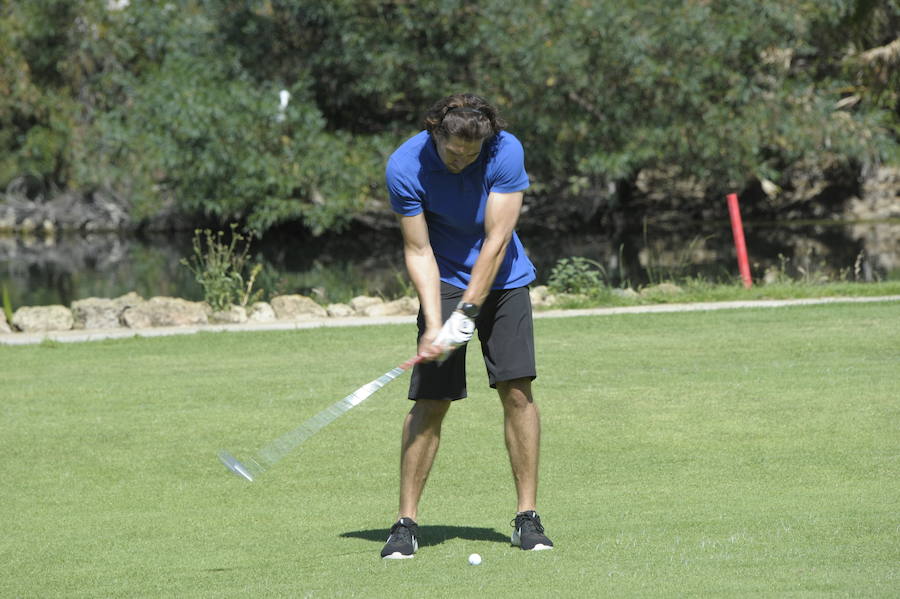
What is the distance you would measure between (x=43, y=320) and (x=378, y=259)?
54.1 ft

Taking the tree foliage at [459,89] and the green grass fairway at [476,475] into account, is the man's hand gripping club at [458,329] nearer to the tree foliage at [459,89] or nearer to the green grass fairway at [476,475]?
the green grass fairway at [476,475]

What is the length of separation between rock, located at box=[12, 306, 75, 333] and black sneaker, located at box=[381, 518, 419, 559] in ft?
34.6

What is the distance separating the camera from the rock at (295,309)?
15820mm

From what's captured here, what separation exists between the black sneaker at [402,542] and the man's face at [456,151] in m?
1.42

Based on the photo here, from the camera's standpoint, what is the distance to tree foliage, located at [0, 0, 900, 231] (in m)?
25.4

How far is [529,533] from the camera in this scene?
5070 mm

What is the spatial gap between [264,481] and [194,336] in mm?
6552

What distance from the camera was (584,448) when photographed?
7.34 metres

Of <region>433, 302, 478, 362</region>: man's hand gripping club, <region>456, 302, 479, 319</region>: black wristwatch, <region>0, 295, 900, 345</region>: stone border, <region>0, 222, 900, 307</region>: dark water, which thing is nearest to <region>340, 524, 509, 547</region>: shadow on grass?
<region>433, 302, 478, 362</region>: man's hand gripping club

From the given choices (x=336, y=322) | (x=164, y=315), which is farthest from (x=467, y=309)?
(x=164, y=315)

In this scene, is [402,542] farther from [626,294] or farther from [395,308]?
[626,294]

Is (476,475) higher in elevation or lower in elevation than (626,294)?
lower

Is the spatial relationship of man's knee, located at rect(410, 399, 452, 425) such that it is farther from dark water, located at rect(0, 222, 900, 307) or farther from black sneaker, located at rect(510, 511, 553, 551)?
dark water, located at rect(0, 222, 900, 307)

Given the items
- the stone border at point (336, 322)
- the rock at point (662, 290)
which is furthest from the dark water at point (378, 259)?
the stone border at point (336, 322)
